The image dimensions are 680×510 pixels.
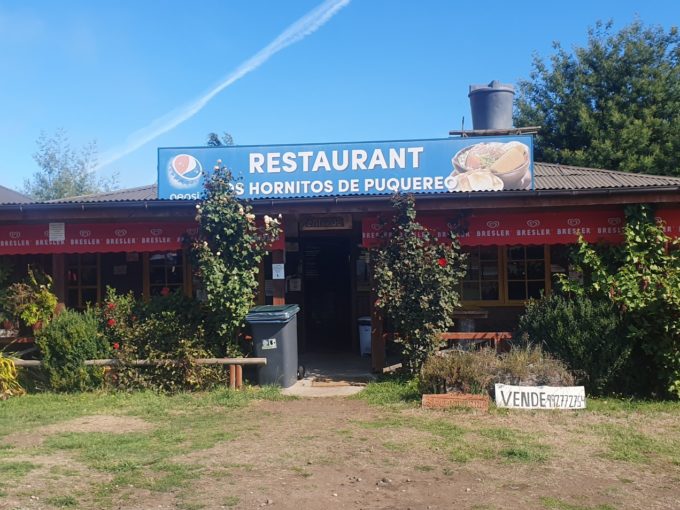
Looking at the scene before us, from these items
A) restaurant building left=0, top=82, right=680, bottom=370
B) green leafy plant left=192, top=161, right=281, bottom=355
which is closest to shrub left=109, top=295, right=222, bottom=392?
green leafy plant left=192, top=161, right=281, bottom=355

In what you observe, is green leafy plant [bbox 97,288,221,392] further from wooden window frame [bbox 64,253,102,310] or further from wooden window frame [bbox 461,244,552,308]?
wooden window frame [bbox 461,244,552,308]

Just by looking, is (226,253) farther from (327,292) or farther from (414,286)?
(327,292)

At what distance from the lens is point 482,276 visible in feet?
37.1

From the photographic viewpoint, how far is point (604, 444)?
5797 millimetres

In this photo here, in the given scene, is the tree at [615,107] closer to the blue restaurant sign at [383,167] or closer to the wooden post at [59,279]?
the blue restaurant sign at [383,167]

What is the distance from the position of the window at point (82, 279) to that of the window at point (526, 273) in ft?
25.6

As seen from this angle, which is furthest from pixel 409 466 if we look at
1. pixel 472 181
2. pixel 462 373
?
pixel 472 181

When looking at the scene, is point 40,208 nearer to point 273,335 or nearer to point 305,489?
point 273,335

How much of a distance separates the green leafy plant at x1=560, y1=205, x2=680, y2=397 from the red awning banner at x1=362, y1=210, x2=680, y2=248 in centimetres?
32

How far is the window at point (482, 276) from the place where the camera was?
37.0ft

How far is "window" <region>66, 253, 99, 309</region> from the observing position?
1185cm

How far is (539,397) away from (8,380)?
22.8 feet

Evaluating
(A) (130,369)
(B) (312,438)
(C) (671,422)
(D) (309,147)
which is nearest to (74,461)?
(B) (312,438)

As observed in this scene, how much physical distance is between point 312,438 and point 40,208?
18.7 feet
